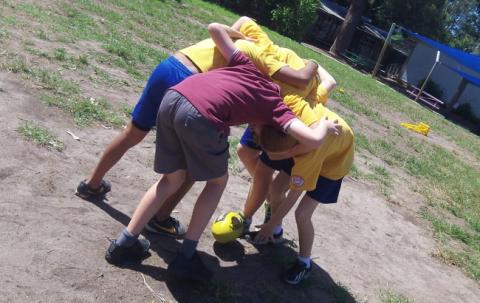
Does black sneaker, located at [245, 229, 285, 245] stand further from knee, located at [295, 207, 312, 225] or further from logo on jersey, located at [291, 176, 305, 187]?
logo on jersey, located at [291, 176, 305, 187]

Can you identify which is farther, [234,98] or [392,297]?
[392,297]

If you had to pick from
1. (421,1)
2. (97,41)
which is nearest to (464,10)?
(421,1)

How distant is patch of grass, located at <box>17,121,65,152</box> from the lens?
13.9 ft

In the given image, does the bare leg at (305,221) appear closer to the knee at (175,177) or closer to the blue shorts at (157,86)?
the knee at (175,177)

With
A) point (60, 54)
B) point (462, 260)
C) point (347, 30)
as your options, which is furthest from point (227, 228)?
point (347, 30)

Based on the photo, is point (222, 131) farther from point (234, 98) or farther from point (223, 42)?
point (223, 42)

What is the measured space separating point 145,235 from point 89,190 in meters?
0.52

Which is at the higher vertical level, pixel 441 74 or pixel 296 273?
pixel 296 273

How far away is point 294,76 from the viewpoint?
3.21m

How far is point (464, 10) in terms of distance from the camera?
6341 centimetres

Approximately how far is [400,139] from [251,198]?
777 centimetres

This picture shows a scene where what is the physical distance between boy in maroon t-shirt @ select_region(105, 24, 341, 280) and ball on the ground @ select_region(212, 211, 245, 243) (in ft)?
1.84

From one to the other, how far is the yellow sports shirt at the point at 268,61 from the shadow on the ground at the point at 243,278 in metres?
1.19

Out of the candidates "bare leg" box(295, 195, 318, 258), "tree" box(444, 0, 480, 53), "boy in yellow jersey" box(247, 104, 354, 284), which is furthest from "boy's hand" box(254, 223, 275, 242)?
"tree" box(444, 0, 480, 53)
